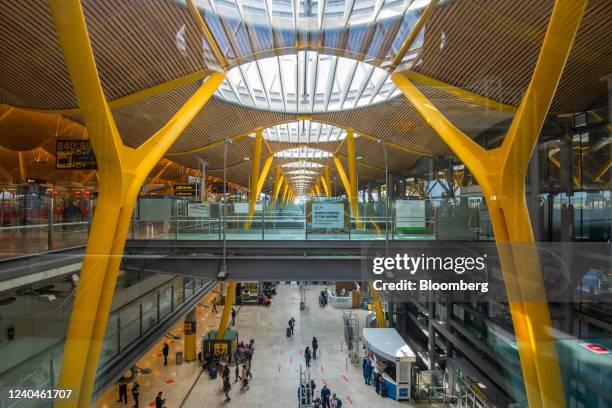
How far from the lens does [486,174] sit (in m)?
4.46

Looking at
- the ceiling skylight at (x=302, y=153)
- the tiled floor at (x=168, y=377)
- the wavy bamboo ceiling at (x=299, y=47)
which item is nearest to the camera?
the wavy bamboo ceiling at (x=299, y=47)

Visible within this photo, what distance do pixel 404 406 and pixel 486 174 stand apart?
32.9 ft

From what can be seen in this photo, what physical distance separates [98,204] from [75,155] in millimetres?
1763

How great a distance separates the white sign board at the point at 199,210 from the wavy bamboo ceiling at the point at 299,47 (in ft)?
5.36

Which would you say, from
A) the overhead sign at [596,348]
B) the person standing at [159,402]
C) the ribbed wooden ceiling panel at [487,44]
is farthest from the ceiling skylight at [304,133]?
the overhead sign at [596,348]

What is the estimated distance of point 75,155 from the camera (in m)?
5.99

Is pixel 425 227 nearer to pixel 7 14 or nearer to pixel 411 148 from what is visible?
pixel 7 14

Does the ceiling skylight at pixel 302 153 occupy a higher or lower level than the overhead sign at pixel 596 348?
higher

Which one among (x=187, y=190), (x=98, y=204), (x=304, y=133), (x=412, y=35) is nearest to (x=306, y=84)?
(x=412, y=35)

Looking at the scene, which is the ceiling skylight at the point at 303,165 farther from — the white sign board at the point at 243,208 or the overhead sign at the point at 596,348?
the overhead sign at the point at 596,348

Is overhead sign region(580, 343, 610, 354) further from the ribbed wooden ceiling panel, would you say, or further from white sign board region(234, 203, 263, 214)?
white sign board region(234, 203, 263, 214)

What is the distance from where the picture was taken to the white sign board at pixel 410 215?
4.86 metres

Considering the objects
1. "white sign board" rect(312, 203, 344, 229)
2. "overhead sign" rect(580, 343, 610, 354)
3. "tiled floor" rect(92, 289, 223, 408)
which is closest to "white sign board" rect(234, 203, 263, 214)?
"white sign board" rect(312, 203, 344, 229)

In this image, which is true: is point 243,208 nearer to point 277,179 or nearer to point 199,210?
point 199,210
